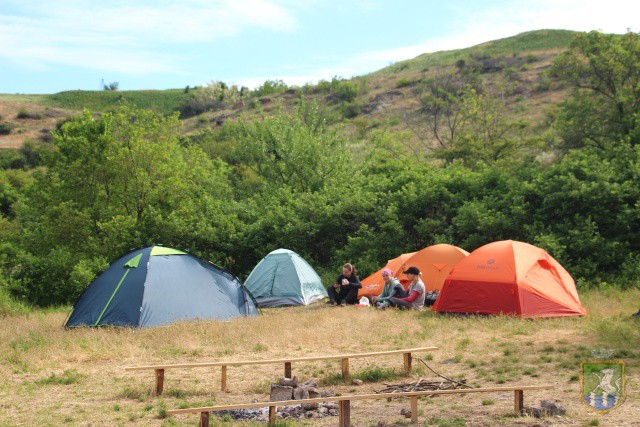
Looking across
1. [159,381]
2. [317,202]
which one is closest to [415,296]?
[159,381]

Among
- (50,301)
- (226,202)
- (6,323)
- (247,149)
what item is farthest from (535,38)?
(6,323)

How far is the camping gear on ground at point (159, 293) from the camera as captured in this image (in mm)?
12914

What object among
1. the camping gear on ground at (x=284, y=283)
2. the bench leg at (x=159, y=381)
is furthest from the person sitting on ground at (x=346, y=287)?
the bench leg at (x=159, y=381)

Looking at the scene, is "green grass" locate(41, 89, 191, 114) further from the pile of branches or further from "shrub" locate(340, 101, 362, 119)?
the pile of branches

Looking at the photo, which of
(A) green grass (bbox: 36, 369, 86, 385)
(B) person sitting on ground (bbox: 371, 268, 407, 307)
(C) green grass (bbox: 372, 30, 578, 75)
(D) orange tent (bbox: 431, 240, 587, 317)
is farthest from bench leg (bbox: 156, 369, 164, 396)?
(C) green grass (bbox: 372, 30, 578, 75)

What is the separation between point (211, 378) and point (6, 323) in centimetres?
817

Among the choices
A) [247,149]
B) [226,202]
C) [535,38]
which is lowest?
[226,202]

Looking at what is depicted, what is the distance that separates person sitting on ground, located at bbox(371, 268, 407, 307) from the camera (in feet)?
46.9

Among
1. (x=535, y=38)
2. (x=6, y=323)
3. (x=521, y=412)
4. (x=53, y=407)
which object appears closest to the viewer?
(x=521, y=412)

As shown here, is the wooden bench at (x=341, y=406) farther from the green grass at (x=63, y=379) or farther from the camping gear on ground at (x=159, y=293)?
the camping gear on ground at (x=159, y=293)

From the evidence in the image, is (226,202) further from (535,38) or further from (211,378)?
(535,38)

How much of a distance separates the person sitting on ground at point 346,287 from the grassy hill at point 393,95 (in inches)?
1566

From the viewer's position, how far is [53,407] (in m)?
7.24

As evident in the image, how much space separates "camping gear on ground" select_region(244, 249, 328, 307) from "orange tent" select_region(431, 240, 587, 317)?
16.0 ft
